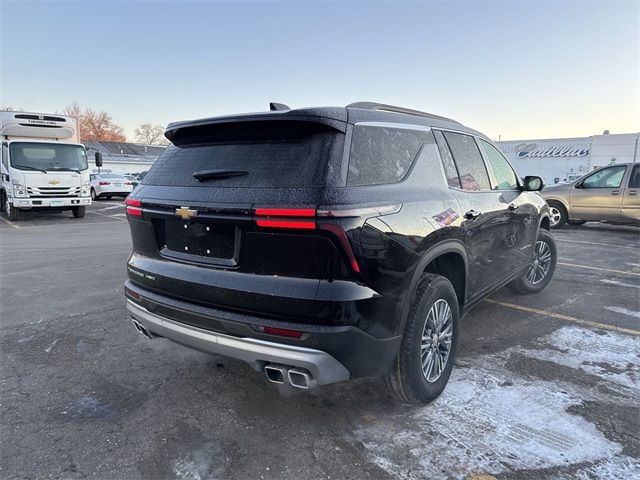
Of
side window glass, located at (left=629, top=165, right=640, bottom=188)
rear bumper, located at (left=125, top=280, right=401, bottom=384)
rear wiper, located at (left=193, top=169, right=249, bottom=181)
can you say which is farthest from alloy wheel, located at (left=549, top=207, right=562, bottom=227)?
rear wiper, located at (left=193, top=169, right=249, bottom=181)

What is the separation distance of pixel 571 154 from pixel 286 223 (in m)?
37.0

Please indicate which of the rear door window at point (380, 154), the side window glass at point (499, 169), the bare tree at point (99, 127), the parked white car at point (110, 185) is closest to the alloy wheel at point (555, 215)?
the side window glass at point (499, 169)

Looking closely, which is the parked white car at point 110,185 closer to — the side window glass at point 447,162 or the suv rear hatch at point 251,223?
the suv rear hatch at point 251,223

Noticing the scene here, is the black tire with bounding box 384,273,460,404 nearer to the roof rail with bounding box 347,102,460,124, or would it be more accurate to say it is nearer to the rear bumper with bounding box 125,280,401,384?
the rear bumper with bounding box 125,280,401,384

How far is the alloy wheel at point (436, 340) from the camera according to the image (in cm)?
294

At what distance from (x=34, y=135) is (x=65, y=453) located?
47.6 feet

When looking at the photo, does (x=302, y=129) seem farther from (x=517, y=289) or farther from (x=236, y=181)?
(x=517, y=289)

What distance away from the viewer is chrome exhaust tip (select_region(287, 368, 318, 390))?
2.33 meters

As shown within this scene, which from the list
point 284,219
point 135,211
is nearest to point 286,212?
point 284,219

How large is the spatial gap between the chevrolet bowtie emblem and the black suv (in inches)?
0.4

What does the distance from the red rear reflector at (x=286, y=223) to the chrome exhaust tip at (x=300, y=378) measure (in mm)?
760

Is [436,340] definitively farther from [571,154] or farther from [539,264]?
[571,154]

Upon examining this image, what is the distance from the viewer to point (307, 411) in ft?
A: 9.63

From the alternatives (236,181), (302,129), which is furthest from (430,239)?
(236,181)
